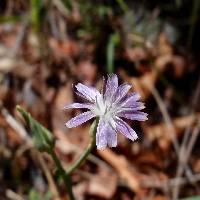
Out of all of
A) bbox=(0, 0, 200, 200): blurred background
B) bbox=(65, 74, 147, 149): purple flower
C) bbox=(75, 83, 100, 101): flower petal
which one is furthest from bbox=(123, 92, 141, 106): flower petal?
bbox=(0, 0, 200, 200): blurred background

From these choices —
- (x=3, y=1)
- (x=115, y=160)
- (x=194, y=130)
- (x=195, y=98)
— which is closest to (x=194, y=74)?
(x=195, y=98)

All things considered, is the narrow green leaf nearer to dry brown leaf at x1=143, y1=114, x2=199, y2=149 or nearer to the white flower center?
dry brown leaf at x1=143, y1=114, x2=199, y2=149

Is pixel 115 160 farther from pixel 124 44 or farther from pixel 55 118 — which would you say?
pixel 124 44

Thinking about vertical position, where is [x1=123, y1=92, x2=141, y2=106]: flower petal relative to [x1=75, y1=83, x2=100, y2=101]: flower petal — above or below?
below

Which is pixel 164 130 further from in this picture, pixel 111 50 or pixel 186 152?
pixel 111 50

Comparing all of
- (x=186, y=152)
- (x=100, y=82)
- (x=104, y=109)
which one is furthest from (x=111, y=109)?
(x=100, y=82)
